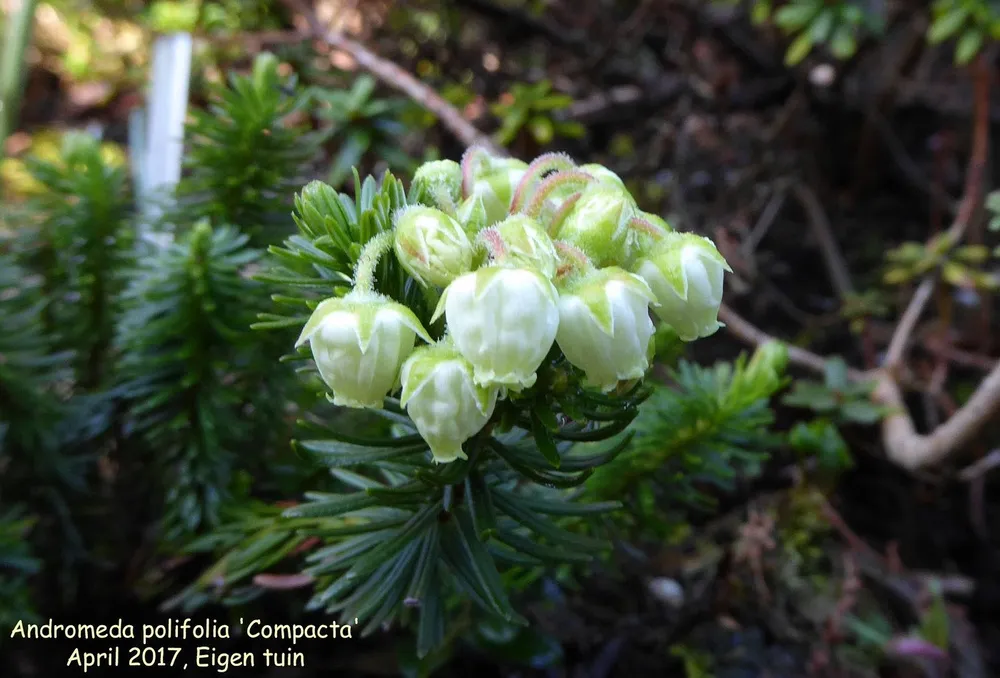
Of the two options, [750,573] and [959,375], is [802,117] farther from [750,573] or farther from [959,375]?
[750,573]

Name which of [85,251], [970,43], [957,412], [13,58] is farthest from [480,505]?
[970,43]

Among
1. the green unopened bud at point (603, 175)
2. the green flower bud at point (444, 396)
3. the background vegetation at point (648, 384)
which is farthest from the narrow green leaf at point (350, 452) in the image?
the green unopened bud at point (603, 175)

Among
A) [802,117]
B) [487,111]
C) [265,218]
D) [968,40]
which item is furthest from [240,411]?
[802,117]

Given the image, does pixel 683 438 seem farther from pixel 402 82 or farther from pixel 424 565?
pixel 402 82

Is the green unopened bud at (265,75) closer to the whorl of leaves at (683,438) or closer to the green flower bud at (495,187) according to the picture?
the green flower bud at (495,187)

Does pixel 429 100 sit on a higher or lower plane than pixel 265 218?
higher

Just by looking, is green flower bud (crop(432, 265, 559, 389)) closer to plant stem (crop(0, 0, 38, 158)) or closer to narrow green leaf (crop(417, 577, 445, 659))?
narrow green leaf (crop(417, 577, 445, 659))

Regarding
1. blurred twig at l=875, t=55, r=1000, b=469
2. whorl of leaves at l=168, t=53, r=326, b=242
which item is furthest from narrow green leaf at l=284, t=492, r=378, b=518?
blurred twig at l=875, t=55, r=1000, b=469
